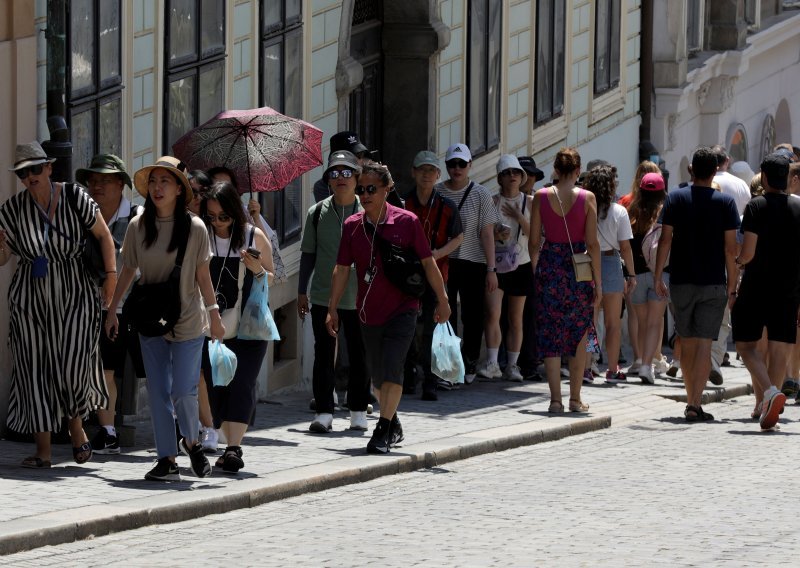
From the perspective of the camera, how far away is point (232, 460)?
37.9 ft

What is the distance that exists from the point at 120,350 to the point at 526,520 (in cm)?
295

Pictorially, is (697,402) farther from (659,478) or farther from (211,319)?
(211,319)

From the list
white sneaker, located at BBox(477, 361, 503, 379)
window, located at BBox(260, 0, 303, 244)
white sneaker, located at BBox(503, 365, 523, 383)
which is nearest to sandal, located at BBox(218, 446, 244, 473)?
window, located at BBox(260, 0, 303, 244)

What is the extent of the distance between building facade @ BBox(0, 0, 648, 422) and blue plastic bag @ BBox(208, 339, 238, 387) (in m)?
1.58

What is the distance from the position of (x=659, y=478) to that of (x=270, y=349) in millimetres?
4315

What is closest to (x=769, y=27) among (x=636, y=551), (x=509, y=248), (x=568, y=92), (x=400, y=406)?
(x=568, y=92)

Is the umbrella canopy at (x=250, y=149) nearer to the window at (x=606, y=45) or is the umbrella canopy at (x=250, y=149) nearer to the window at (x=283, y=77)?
the window at (x=283, y=77)

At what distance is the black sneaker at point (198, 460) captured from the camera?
1130 centimetres

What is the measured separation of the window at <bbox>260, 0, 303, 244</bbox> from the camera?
51.3 ft

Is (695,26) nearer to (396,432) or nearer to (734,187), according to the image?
(734,187)

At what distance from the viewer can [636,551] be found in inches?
383

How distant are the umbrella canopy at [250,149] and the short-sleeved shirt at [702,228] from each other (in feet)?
9.55

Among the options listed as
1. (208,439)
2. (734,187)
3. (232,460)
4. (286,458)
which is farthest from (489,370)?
(232,460)

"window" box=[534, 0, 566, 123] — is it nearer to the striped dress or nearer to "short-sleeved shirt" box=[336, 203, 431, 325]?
"short-sleeved shirt" box=[336, 203, 431, 325]
